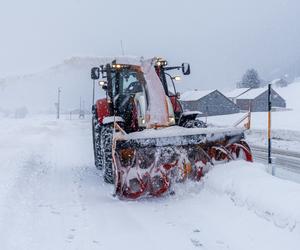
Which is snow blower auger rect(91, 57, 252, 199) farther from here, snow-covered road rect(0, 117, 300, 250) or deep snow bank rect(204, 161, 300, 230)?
deep snow bank rect(204, 161, 300, 230)

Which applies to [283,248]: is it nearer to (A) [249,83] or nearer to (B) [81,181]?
(B) [81,181]

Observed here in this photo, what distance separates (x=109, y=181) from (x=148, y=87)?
1764 mm

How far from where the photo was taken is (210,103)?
65.2 metres

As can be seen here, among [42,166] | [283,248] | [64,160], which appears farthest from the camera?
[64,160]

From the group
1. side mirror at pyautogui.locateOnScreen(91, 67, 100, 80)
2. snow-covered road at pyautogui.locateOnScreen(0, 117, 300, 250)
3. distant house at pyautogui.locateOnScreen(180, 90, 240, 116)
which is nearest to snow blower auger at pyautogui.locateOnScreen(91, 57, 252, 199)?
snow-covered road at pyautogui.locateOnScreen(0, 117, 300, 250)

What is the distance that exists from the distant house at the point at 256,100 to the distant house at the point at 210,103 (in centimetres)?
301

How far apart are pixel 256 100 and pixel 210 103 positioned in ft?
25.8

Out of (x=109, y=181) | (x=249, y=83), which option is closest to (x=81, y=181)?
(x=109, y=181)

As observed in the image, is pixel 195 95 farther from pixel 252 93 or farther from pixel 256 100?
pixel 252 93

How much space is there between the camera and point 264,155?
13.4 meters

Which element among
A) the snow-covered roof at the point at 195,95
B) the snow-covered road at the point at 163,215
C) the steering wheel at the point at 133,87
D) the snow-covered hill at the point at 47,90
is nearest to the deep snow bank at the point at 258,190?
the snow-covered road at the point at 163,215

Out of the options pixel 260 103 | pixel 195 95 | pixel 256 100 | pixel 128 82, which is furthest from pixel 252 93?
pixel 128 82

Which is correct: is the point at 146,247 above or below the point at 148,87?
below

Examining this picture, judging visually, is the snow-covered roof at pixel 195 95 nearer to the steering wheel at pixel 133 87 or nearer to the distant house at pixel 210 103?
the distant house at pixel 210 103
